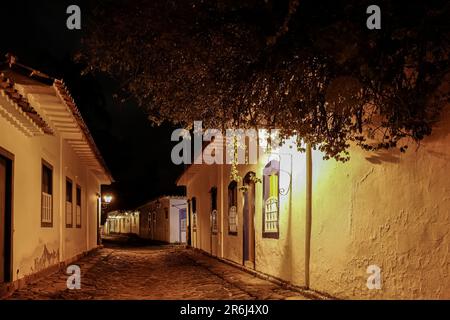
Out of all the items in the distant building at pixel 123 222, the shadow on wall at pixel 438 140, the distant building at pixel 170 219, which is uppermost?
the shadow on wall at pixel 438 140

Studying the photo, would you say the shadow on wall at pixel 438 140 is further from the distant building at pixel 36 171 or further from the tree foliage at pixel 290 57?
the distant building at pixel 36 171

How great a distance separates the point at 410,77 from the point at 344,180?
2354mm

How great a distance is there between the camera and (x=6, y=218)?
7.91 m

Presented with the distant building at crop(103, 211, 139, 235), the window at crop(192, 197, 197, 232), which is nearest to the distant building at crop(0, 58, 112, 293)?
the window at crop(192, 197, 197, 232)

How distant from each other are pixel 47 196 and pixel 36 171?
57.2 inches

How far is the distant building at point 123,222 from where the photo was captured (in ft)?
168

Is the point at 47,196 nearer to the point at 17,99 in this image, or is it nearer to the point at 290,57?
the point at 17,99

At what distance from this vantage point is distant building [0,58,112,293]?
303 inches

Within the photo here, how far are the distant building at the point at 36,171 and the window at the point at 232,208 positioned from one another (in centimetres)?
420

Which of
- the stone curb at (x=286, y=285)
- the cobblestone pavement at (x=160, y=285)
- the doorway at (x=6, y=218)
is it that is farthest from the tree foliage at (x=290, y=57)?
the cobblestone pavement at (x=160, y=285)

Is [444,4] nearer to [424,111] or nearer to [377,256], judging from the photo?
[424,111]

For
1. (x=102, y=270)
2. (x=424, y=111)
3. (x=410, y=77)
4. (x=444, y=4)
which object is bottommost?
(x=102, y=270)
